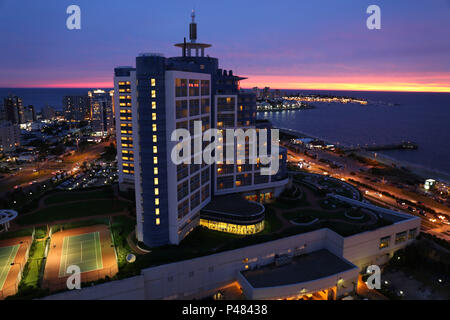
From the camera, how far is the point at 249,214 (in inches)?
2062

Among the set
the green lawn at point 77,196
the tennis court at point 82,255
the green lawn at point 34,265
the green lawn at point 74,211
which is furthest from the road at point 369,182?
the green lawn at point 34,265

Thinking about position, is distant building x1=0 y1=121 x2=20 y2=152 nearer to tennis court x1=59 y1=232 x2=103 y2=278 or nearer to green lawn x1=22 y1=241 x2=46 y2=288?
green lawn x1=22 y1=241 x2=46 y2=288

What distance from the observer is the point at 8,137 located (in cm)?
13812

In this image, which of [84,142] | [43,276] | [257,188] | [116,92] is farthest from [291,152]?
[43,276]

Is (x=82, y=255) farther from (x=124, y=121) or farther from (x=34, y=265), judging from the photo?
(x=124, y=121)

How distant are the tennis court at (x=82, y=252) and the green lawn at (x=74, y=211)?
8280 mm

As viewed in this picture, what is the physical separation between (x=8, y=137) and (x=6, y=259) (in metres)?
119

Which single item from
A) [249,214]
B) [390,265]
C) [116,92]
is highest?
[116,92]

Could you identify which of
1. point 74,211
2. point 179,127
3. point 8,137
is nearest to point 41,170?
point 8,137

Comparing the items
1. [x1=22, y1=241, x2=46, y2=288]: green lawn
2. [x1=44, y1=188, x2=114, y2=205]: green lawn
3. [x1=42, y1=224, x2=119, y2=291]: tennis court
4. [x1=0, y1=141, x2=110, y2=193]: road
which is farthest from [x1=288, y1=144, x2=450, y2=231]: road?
[x1=0, y1=141, x2=110, y2=193]: road

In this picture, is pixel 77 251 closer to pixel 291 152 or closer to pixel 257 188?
pixel 257 188

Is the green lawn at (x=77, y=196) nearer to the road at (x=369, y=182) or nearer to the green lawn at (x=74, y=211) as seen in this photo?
the green lawn at (x=74, y=211)

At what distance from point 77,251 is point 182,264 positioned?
1750cm

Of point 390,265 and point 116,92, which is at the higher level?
point 116,92
